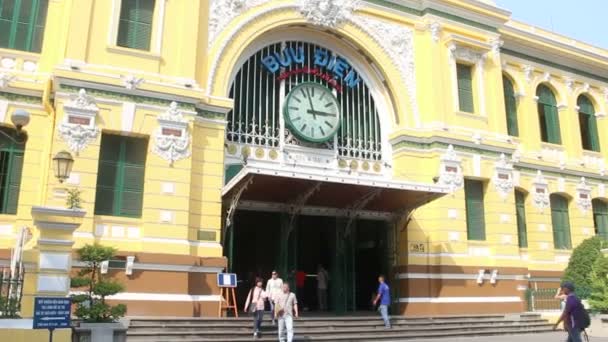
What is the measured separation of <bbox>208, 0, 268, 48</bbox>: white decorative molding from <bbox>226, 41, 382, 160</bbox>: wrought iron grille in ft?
5.01

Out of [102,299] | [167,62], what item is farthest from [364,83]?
[102,299]

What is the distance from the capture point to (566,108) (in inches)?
1046

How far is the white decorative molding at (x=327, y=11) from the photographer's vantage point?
20266 mm

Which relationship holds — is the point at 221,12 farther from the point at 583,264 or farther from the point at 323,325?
the point at 583,264

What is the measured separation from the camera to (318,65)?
68.2ft

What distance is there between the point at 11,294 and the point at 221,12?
1149 cm

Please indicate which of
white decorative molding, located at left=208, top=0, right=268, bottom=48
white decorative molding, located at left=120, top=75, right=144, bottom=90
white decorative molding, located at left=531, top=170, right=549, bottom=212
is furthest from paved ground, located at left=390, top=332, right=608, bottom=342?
white decorative molding, located at left=208, top=0, right=268, bottom=48

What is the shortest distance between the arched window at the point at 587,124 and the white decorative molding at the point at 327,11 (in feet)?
43.8

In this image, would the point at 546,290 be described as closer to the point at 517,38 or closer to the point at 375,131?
the point at 375,131

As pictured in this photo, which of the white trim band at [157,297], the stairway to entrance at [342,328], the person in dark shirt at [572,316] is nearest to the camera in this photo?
the person in dark shirt at [572,316]

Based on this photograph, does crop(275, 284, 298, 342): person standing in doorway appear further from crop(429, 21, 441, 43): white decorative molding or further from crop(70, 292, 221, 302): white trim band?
crop(429, 21, 441, 43): white decorative molding

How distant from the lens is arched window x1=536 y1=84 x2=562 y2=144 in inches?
1028

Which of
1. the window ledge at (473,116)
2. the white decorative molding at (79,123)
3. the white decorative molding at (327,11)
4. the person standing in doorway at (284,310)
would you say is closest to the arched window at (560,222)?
the window ledge at (473,116)

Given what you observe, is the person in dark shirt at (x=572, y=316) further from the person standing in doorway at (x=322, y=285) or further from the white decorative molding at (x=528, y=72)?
the white decorative molding at (x=528, y=72)
